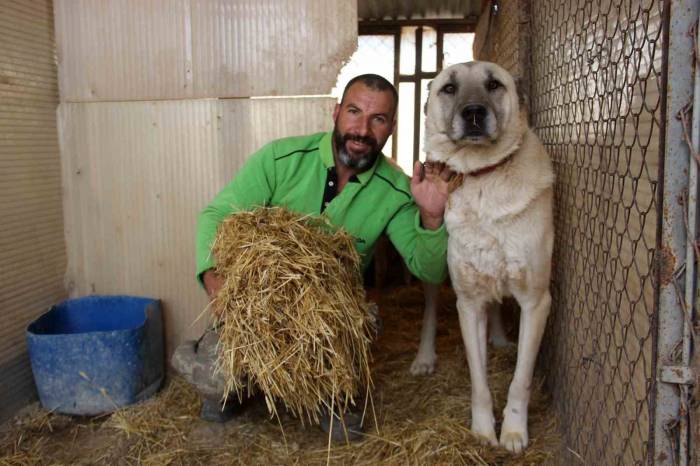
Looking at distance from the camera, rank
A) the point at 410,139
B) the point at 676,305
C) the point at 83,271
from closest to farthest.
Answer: the point at 676,305 < the point at 83,271 < the point at 410,139

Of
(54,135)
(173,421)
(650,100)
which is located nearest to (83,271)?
(54,135)

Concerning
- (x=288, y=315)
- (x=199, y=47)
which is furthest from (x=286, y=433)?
(x=199, y=47)

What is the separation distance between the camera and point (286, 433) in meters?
2.54

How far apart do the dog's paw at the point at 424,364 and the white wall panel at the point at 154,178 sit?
1.21m

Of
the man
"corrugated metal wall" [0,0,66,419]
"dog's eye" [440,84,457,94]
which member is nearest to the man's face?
the man

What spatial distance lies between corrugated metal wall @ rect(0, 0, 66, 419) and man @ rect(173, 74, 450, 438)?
95cm

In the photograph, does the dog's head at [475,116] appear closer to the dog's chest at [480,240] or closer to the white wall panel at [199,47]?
the dog's chest at [480,240]

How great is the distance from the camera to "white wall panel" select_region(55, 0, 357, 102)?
3.15m

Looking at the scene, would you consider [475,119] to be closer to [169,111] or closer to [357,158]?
[357,158]

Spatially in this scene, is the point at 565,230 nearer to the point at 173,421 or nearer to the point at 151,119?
the point at 173,421

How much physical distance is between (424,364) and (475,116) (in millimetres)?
1503

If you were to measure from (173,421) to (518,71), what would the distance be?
2397 millimetres

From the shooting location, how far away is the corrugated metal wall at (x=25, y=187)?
9.42ft

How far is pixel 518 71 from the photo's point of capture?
3141 mm
